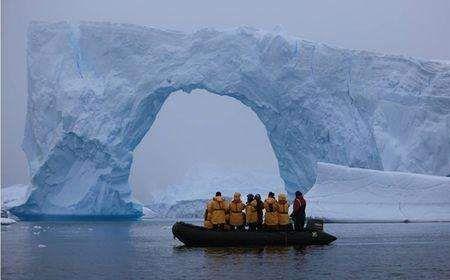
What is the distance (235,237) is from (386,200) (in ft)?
49.0

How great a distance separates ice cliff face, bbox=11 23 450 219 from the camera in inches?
1294

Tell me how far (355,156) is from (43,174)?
46.9ft

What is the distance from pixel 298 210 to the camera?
1488 centimetres

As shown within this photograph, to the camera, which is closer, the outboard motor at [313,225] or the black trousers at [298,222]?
the black trousers at [298,222]

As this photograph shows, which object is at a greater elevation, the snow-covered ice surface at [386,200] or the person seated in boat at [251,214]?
the snow-covered ice surface at [386,200]

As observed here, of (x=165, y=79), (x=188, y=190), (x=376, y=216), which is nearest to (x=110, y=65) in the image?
(x=165, y=79)

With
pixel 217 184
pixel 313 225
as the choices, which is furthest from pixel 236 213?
pixel 217 184

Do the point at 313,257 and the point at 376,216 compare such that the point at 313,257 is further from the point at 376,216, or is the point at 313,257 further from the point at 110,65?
the point at 110,65

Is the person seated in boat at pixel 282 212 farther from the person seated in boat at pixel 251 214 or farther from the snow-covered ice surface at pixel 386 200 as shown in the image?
the snow-covered ice surface at pixel 386 200

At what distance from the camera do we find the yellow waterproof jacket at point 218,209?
14.3 meters

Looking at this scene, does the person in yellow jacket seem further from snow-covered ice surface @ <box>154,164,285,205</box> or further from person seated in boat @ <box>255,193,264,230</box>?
snow-covered ice surface @ <box>154,164,285,205</box>

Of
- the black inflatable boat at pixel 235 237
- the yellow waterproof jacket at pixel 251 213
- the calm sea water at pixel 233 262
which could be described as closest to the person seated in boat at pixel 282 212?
the black inflatable boat at pixel 235 237

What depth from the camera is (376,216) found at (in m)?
27.9

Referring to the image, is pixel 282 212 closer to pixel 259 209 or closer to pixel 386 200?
pixel 259 209
